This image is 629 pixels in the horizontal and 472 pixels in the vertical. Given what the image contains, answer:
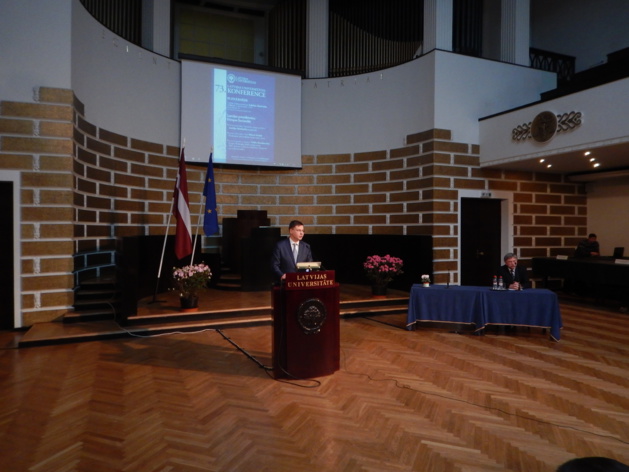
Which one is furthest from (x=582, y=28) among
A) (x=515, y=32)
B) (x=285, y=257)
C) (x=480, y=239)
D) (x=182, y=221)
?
(x=182, y=221)

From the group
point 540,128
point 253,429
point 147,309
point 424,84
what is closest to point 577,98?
point 540,128

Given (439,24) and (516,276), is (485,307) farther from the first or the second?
(439,24)

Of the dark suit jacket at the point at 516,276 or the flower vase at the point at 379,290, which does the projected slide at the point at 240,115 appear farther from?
the dark suit jacket at the point at 516,276

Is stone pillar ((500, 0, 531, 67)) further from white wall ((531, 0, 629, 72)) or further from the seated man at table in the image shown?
the seated man at table

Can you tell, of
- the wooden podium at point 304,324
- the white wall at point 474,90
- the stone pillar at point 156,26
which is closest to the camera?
the wooden podium at point 304,324

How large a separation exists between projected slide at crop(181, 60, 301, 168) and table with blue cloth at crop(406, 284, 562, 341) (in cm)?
487

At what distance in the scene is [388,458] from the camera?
8.52 ft

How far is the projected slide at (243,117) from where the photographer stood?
890 centimetres

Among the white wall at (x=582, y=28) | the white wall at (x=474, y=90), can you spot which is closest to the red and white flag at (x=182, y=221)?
the white wall at (x=474, y=90)

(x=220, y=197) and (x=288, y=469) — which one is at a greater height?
(x=220, y=197)

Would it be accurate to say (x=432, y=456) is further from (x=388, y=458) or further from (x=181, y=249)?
(x=181, y=249)

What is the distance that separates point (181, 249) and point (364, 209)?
14.7ft

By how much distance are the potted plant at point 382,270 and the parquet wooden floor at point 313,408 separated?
7.63ft

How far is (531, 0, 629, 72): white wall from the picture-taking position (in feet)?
32.0
